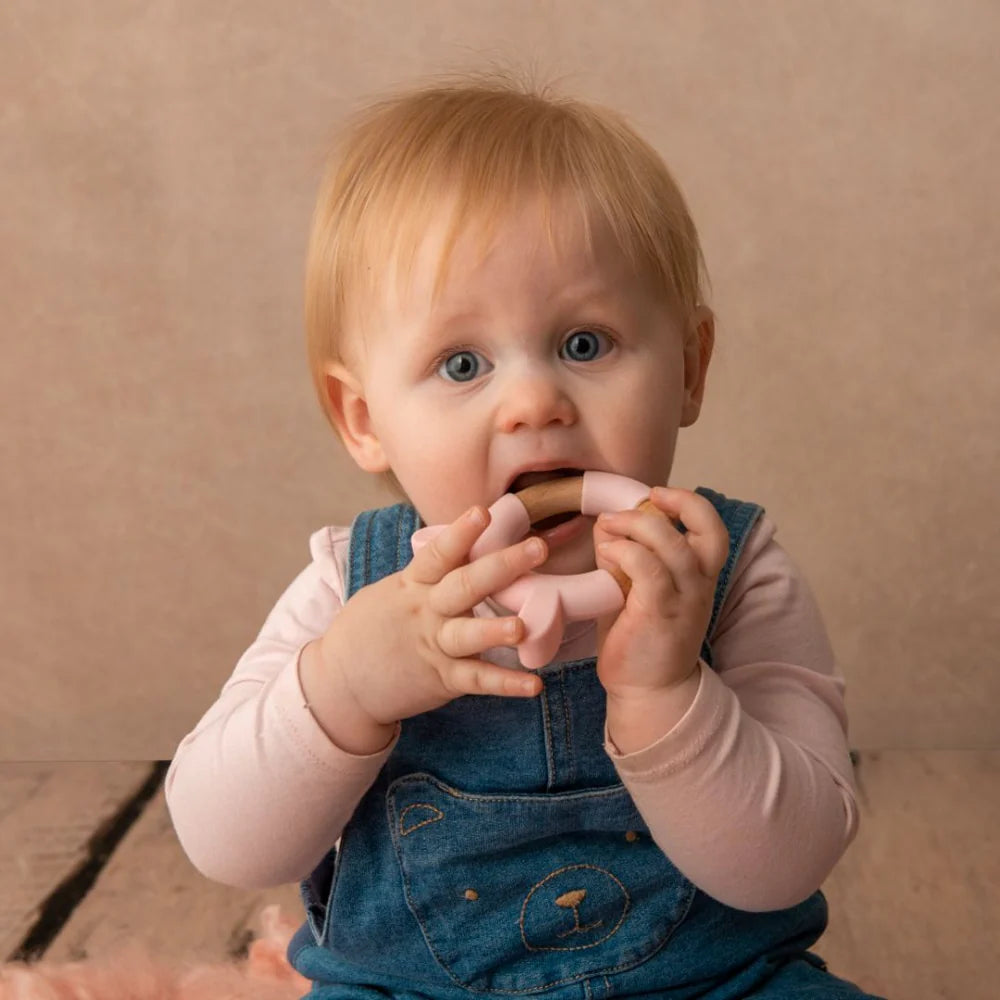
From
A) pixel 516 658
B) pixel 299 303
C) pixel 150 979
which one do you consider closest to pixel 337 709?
pixel 516 658

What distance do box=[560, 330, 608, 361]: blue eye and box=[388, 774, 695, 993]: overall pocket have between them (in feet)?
0.86

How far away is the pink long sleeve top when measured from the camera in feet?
2.56

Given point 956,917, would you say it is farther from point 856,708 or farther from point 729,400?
point 729,400

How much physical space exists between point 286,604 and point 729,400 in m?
0.61

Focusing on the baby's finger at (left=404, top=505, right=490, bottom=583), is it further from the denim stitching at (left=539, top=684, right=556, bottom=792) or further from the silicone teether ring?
the denim stitching at (left=539, top=684, right=556, bottom=792)

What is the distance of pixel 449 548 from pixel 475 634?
0.16 ft

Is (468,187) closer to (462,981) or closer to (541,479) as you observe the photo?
(541,479)

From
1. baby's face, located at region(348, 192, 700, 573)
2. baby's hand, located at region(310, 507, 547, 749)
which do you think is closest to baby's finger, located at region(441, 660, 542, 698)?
baby's hand, located at region(310, 507, 547, 749)

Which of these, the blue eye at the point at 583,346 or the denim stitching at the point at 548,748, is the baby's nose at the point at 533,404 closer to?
the blue eye at the point at 583,346

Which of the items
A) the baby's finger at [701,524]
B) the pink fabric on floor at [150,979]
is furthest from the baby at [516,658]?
the pink fabric on floor at [150,979]

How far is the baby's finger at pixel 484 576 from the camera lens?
2.27 feet

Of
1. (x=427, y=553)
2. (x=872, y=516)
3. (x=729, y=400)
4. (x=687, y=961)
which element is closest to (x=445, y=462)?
(x=427, y=553)

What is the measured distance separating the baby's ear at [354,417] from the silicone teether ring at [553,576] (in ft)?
0.42

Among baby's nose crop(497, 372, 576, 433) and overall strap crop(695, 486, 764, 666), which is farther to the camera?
overall strap crop(695, 486, 764, 666)
